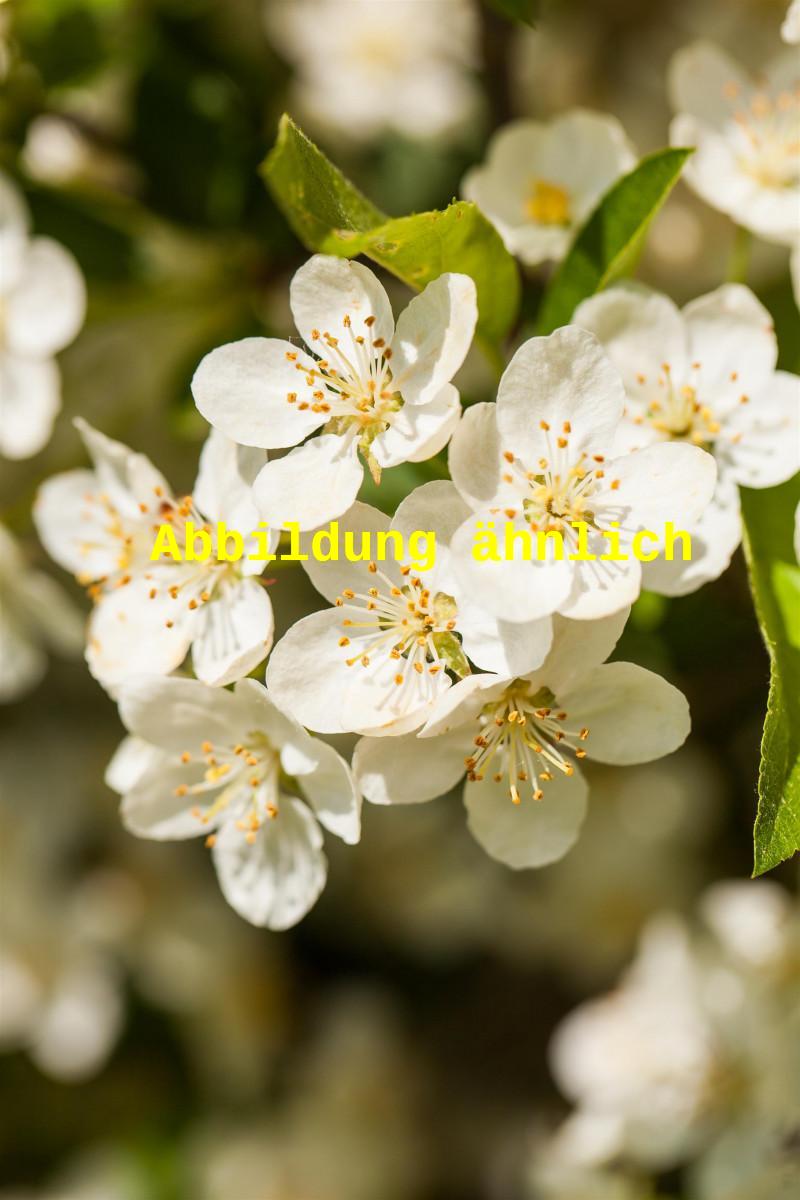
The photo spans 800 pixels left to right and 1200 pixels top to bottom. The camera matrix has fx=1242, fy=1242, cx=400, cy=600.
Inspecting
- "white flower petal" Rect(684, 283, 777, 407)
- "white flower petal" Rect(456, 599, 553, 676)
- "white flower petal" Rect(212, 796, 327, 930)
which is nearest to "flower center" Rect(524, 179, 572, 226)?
"white flower petal" Rect(684, 283, 777, 407)

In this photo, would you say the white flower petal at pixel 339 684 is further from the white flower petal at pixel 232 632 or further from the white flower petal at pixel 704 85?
the white flower petal at pixel 704 85

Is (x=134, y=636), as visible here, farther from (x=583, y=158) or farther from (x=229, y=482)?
(x=583, y=158)

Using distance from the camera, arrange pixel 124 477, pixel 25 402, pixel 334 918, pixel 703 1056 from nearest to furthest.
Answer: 1. pixel 124 477
2. pixel 25 402
3. pixel 703 1056
4. pixel 334 918

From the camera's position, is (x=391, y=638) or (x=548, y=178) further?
(x=548, y=178)

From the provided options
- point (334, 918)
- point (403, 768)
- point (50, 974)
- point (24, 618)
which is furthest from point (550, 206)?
point (50, 974)

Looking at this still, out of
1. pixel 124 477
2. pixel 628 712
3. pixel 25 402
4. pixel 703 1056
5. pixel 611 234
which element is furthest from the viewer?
pixel 703 1056

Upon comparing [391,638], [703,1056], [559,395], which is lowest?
[703,1056]

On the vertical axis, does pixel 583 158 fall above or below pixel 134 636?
above

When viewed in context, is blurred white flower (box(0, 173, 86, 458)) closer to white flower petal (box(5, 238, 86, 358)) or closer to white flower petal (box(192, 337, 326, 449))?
white flower petal (box(5, 238, 86, 358))
